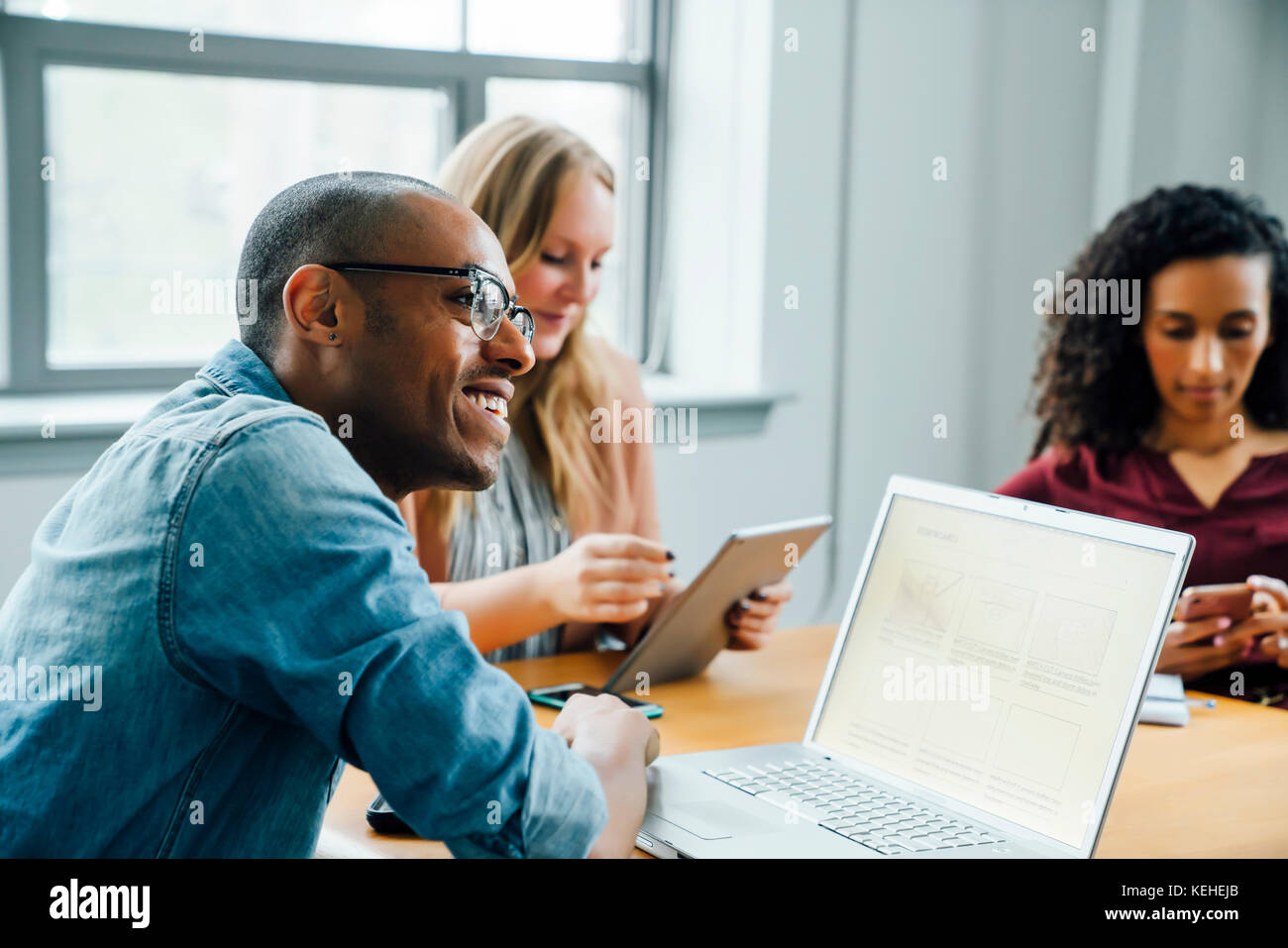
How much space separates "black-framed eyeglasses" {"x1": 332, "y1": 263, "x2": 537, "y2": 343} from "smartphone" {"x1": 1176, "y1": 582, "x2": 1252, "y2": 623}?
1.03 metres

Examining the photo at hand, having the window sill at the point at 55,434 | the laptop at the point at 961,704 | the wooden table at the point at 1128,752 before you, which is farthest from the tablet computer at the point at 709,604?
the window sill at the point at 55,434

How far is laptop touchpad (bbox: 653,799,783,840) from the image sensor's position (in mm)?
1097

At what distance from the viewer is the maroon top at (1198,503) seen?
1962 mm

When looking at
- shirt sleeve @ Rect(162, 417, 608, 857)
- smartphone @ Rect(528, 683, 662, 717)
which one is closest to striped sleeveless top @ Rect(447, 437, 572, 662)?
smartphone @ Rect(528, 683, 662, 717)

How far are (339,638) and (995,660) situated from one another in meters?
0.64

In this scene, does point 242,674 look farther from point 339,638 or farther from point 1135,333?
point 1135,333

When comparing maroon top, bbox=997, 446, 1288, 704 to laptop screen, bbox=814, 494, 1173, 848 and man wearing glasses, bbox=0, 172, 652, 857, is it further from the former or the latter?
man wearing glasses, bbox=0, 172, 652, 857

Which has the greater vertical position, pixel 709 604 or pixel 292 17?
pixel 292 17

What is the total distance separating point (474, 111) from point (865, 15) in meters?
0.92

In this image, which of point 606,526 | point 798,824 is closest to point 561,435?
point 606,526

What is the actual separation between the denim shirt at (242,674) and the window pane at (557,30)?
2087 mm

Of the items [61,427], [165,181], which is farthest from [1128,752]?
[165,181]

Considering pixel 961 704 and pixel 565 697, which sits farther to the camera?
pixel 565 697

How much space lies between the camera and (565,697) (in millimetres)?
1491
